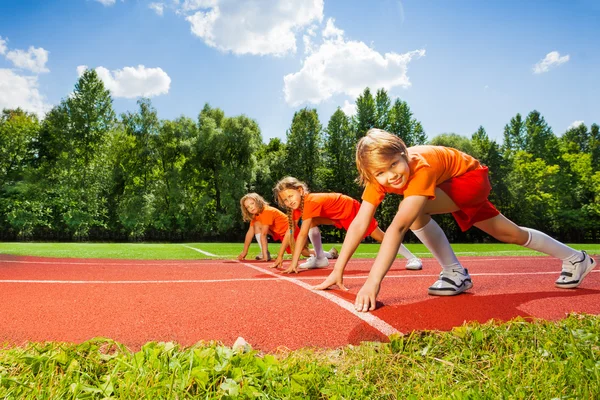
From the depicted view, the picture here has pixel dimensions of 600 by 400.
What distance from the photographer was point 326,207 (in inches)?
260

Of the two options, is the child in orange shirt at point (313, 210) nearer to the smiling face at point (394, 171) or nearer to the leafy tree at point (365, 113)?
the smiling face at point (394, 171)

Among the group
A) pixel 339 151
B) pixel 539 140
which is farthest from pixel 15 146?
pixel 539 140

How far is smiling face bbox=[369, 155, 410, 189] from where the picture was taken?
10.1 feet

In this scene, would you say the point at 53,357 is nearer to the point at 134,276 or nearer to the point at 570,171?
the point at 134,276

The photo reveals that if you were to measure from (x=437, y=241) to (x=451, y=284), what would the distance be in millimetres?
500

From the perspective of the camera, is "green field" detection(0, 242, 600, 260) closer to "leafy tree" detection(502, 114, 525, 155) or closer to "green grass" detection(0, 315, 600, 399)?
"green grass" detection(0, 315, 600, 399)

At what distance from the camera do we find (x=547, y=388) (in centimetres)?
201

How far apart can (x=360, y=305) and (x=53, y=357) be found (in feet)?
6.72

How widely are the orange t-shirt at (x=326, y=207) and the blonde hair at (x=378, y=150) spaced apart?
300 cm

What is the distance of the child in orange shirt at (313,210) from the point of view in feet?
19.7

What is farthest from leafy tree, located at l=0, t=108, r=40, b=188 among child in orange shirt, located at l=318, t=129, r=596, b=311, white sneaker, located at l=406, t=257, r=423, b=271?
child in orange shirt, located at l=318, t=129, r=596, b=311

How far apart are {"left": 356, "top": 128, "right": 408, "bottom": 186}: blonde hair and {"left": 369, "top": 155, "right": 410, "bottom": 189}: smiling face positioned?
16 mm

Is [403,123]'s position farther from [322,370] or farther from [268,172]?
[322,370]

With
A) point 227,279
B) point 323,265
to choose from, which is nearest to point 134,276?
point 227,279
